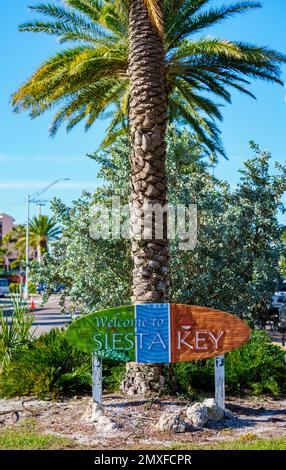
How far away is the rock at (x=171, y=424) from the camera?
731cm

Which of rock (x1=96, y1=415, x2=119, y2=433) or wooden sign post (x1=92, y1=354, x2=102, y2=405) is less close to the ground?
wooden sign post (x1=92, y1=354, x2=102, y2=405)

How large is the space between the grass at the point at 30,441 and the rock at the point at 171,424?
1.06 meters

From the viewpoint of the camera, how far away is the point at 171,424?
7332mm

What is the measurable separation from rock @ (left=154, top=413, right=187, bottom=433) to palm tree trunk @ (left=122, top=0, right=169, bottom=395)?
146cm

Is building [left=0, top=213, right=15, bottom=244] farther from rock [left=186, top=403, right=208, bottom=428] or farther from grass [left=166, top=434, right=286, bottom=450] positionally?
grass [left=166, top=434, right=286, bottom=450]

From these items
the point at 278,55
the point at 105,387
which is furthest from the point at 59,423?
the point at 278,55

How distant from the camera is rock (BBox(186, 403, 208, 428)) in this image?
7535 mm

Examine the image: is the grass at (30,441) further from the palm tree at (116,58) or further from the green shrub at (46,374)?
the palm tree at (116,58)

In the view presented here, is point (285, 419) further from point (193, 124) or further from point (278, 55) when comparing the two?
point (193, 124)

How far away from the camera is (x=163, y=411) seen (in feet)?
26.7

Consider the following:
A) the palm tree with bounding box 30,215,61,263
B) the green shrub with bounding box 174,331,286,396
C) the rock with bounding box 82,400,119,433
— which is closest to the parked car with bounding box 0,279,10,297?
the palm tree with bounding box 30,215,61,263

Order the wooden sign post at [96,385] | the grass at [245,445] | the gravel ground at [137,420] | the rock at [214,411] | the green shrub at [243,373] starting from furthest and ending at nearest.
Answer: the green shrub at [243,373]
the wooden sign post at [96,385]
the rock at [214,411]
the gravel ground at [137,420]
the grass at [245,445]

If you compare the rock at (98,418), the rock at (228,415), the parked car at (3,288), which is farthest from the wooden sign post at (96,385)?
the parked car at (3,288)

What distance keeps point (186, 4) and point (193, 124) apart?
407cm
